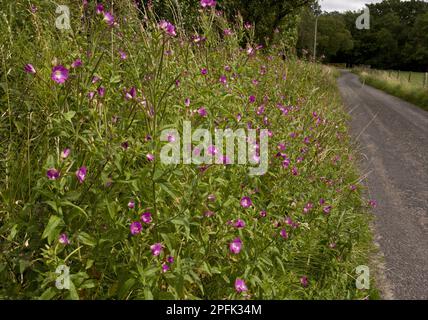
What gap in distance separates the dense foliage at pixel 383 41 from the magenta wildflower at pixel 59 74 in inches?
2081

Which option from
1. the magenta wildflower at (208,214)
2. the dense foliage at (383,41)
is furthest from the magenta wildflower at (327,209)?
the dense foliage at (383,41)

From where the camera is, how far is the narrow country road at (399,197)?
3059mm

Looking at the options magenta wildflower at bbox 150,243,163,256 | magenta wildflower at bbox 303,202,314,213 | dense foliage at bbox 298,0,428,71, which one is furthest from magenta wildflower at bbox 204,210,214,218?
dense foliage at bbox 298,0,428,71

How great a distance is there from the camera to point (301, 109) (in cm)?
506

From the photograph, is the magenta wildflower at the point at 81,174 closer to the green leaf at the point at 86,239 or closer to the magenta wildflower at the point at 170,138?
the green leaf at the point at 86,239

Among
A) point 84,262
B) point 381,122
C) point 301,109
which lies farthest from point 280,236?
point 381,122

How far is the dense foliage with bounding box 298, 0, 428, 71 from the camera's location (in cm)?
6444

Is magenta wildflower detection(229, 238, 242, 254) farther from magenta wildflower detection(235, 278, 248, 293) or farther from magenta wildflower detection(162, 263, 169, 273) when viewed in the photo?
magenta wildflower detection(162, 263, 169, 273)

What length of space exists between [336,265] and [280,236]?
2.45 feet

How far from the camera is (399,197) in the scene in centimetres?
478

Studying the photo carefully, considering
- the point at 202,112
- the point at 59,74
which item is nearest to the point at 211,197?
the point at 202,112

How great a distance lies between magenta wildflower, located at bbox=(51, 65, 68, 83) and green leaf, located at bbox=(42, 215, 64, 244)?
2.31 feet

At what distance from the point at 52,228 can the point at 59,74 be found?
79 cm
